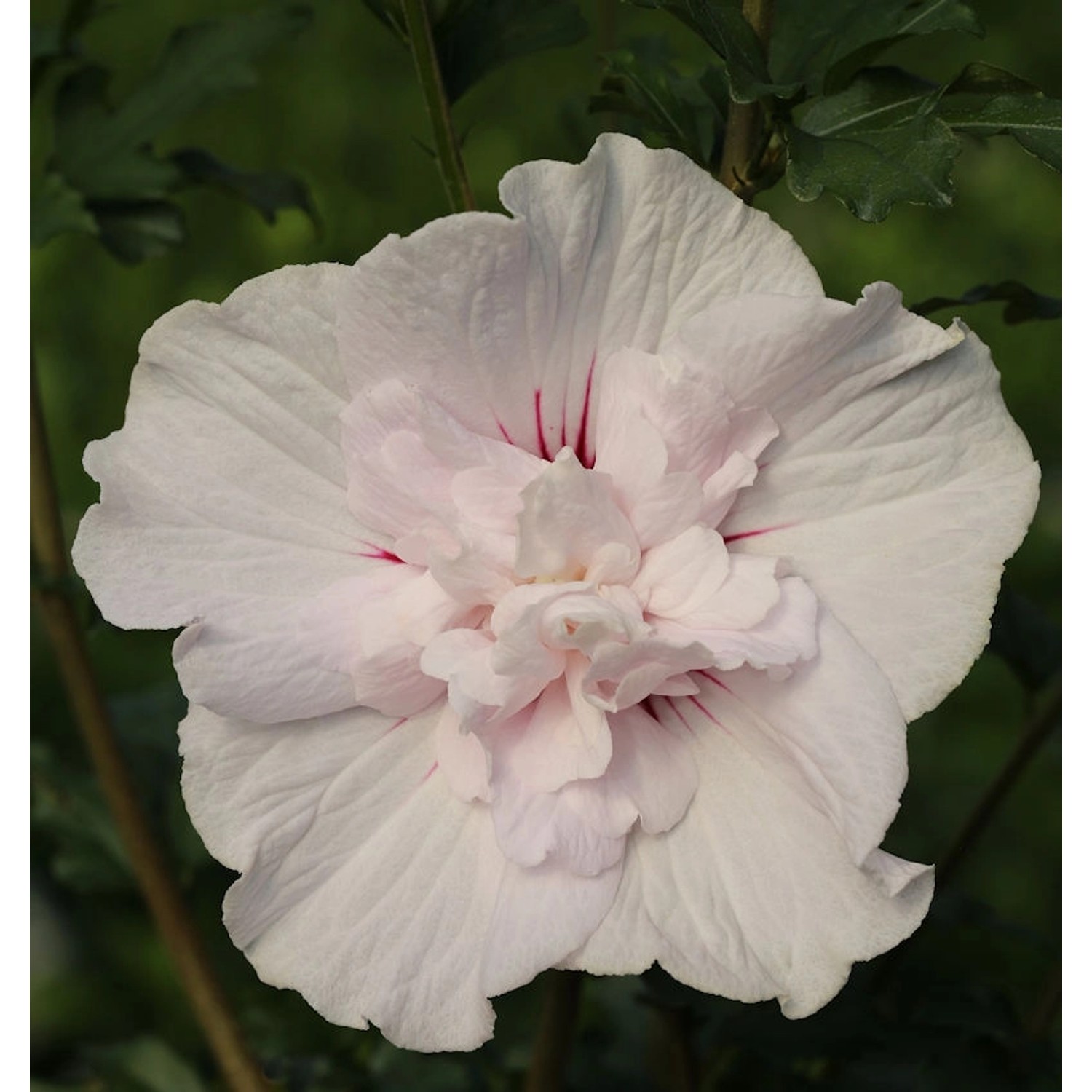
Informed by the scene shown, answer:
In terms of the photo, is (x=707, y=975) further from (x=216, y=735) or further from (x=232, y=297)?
(x=232, y=297)

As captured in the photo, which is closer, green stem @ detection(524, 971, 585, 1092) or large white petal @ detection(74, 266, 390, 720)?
large white petal @ detection(74, 266, 390, 720)

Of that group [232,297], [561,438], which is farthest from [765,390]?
[232,297]

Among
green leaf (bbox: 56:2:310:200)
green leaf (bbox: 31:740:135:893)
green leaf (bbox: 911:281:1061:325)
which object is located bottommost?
green leaf (bbox: 31:740:135:893)

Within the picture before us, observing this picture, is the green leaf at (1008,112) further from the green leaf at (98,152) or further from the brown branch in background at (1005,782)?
the green leaf at (98,152)

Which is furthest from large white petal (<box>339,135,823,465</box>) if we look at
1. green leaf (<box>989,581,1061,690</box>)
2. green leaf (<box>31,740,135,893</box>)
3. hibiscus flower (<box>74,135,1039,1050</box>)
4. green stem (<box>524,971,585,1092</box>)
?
green leaf (<box>31,740,135,893</box>)

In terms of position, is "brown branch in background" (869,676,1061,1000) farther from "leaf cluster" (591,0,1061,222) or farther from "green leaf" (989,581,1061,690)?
"leaf cluster" (591,0,1061,222)
